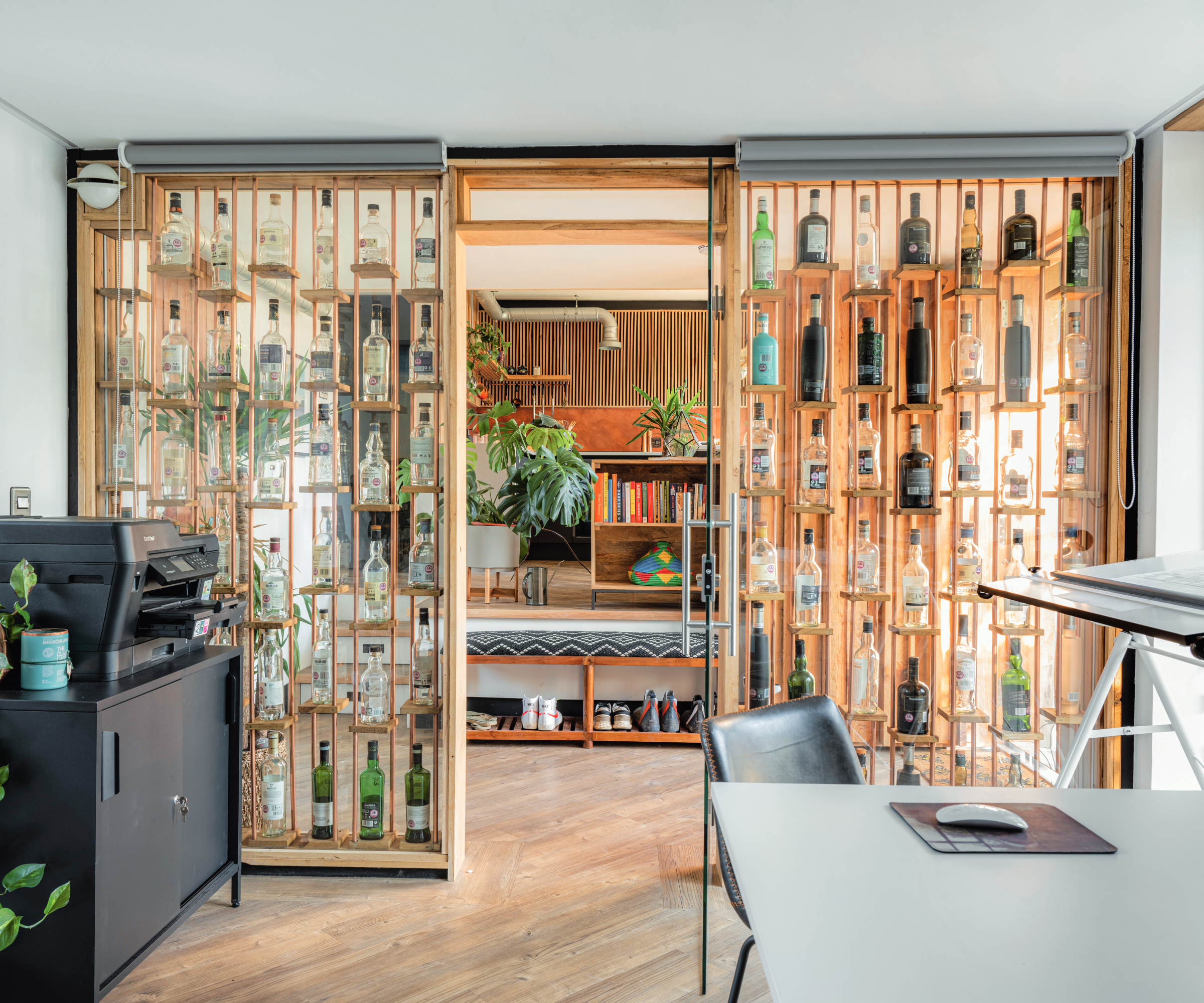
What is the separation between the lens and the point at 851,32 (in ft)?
6.80

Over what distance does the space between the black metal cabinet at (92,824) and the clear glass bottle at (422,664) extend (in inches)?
32.9

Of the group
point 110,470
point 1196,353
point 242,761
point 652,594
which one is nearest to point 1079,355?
point 1196,353

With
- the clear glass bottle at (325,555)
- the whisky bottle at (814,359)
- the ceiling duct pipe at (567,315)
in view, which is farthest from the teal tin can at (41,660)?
the ceiling duct pipe at (567,315)

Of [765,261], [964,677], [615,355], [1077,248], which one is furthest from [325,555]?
[615,355]

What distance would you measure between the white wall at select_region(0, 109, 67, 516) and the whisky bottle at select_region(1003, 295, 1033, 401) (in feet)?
10.8

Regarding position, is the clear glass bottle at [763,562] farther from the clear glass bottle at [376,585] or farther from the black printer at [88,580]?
the black printer at [88,580]

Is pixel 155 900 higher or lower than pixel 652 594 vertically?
lower

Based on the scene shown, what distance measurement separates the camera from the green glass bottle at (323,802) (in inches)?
113

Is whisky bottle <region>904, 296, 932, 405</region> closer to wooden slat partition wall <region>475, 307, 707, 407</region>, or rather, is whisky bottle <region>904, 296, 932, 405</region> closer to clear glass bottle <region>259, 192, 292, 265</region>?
clear glass bottle <region>259, 192, 292, 265</region>

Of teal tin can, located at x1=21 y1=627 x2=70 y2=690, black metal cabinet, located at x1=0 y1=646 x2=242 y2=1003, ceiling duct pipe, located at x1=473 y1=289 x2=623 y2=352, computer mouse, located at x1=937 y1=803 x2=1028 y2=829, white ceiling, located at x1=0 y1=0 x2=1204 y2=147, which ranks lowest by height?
black metal cabinet, located at x1=0 y1=646 x2=242 y2=1003

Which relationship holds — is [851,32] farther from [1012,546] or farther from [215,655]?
[215,655]

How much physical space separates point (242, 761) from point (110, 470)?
1.16 m

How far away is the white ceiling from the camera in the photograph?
199cm

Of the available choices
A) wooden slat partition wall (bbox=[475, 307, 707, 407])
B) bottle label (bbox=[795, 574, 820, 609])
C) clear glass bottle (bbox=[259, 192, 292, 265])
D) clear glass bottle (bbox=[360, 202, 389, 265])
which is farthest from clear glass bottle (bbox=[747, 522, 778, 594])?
wooden slat partition wall (bbox=[475, 307, 707, 407])
